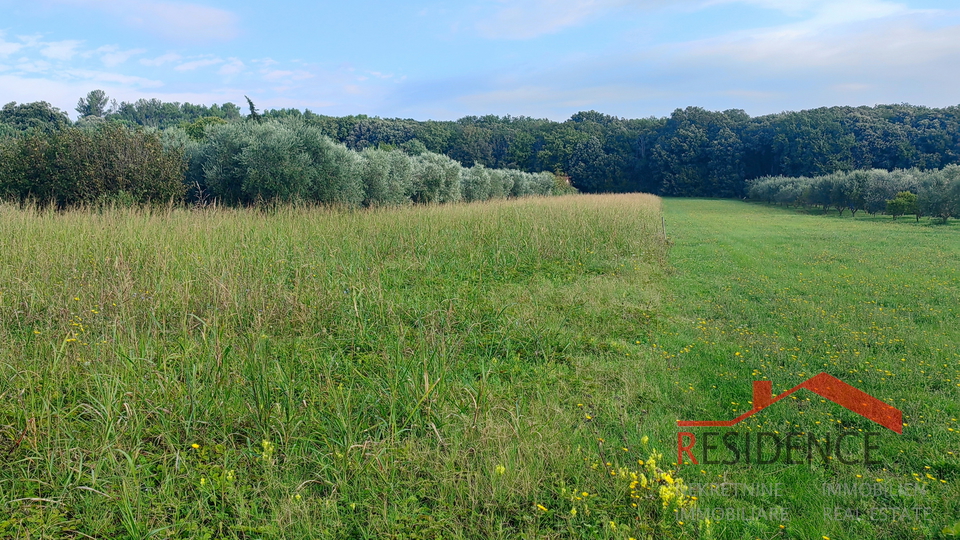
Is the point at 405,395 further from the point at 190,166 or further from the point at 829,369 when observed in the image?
the point at 190,166

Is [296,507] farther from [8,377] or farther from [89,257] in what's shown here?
[89,257]

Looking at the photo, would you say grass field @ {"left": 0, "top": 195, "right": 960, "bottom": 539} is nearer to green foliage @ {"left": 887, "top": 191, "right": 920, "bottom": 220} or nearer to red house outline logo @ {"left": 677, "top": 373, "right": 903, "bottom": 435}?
red house outline logo @ {"left": 677, "top": 373, "right": 903, "bottom": 435}

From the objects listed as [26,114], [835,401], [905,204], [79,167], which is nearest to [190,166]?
[79,167]

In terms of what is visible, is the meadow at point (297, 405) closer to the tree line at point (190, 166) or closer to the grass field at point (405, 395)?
the grass field at point (405, 395)

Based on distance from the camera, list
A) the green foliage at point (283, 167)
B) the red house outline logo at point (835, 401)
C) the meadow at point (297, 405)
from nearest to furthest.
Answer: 1. the meadow at point (297, 405)
2. the red house outline logo at point (835, 401)
3. the green foliage at point (283, 167)

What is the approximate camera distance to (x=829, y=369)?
4.91 metres

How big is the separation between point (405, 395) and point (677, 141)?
7588 cm

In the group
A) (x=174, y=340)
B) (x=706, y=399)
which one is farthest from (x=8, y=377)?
(x=706, y=399)

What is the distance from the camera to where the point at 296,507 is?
2.73 metres

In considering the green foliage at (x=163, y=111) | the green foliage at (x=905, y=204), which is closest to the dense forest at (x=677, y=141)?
the green foliage at (x=163, y=111)

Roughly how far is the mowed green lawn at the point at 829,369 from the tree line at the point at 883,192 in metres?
19.5

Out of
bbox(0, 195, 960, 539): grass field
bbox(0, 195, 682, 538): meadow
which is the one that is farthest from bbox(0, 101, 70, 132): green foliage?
bbox(0, 195, 682, 538): meadow

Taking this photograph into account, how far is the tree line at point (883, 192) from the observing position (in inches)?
1001

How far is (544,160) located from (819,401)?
7362 cm
